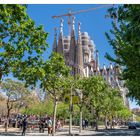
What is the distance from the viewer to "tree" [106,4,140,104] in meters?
11.8

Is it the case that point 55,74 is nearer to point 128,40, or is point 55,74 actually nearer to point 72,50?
point 128,40

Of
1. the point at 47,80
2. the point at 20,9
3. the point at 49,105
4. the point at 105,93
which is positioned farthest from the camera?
the point at 49,105

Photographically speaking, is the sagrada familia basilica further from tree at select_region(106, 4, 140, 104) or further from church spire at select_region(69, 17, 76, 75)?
tree at select_region(106, 4, 140, 104)

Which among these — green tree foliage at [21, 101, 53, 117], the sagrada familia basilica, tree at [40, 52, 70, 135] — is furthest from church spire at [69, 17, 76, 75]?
tree at [40, 52, 70, 135]

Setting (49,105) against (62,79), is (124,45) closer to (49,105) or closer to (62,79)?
(62,79)

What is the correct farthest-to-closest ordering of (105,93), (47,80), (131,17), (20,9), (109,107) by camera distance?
(109,107) → (105,93) → (47,80) → (20,9) → (131,17)

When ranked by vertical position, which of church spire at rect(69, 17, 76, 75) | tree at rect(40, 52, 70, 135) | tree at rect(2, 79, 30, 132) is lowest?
tree at rect(40, 52, 70, 135)

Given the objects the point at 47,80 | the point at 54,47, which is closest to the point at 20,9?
the point at 47,80

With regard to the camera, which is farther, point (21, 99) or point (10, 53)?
point (21, 99)

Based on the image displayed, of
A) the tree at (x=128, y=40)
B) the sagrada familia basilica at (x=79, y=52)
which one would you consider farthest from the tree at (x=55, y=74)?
the sagrada familia basilica at (x=79, y=52)

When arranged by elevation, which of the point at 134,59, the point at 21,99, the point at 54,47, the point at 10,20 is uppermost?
the point at 54,47

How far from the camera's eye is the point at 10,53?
1464cm

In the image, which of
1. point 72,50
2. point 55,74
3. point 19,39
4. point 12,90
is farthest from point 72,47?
point 19,39

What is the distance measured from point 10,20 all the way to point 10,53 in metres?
1.79
